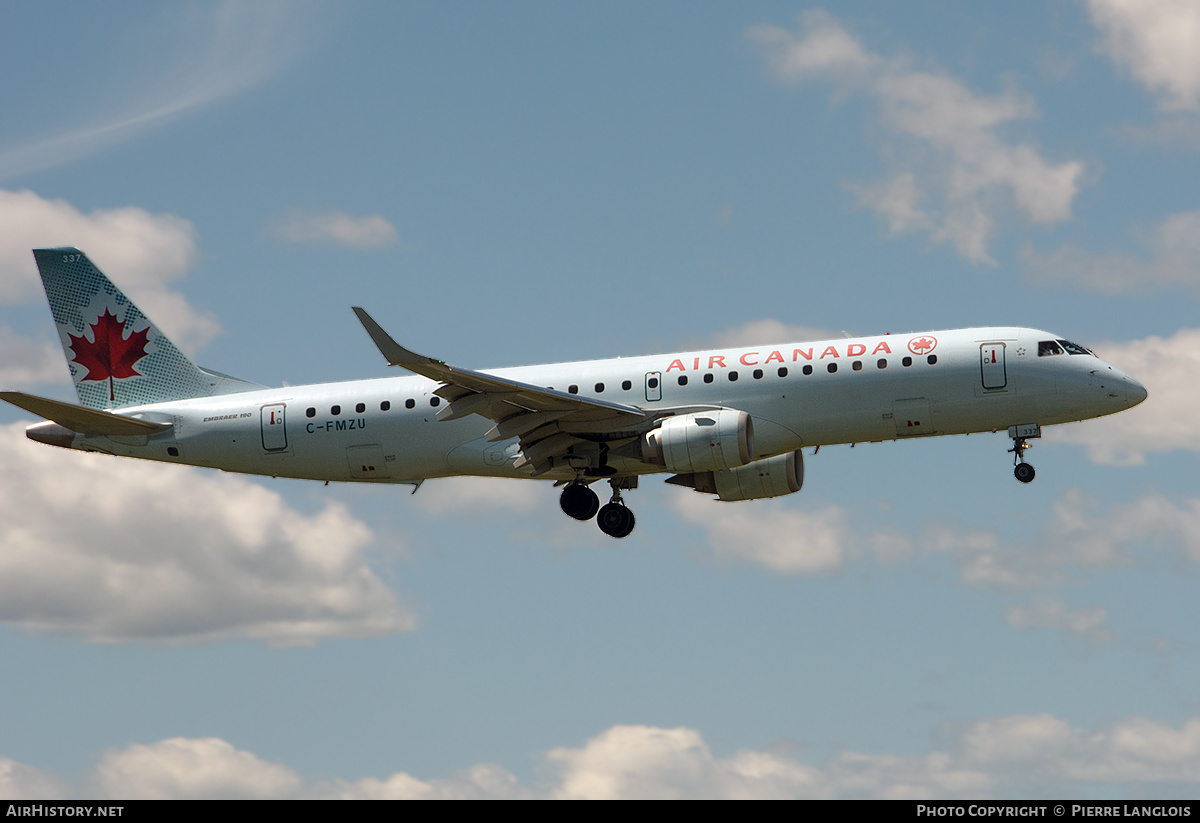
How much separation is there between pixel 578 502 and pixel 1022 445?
12.9 meters

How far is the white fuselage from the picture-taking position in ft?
122

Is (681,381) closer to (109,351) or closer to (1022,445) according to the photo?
(1022,445)

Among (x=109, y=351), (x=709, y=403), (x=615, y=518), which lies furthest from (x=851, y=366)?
(x=109, y=351)

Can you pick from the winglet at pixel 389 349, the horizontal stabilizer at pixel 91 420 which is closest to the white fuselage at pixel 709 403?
the horizontal stabilizer at pixel 91 420

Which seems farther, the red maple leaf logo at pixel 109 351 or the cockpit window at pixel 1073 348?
the red maple leaf logo at pixel 109 351

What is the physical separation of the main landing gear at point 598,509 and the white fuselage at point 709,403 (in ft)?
2.54

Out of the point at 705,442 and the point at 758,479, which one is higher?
the point at 758,479

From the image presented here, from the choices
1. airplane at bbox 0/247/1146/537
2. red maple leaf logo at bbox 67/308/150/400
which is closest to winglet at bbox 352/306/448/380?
airplane at bbox 0/247/1146/537

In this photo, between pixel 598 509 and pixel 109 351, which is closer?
pixel 598 509

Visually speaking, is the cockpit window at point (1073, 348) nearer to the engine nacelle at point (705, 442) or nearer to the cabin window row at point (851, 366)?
the cabin window row at point (851, 366)

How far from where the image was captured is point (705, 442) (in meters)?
37.0

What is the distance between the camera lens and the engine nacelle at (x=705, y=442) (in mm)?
36938

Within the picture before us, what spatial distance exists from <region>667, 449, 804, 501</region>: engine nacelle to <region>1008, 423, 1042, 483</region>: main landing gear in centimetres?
733

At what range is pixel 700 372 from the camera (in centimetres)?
3881
